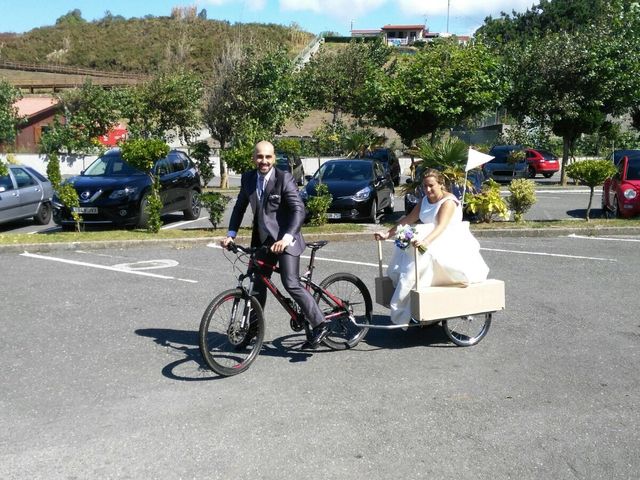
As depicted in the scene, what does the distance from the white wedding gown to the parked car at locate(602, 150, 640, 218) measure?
10740mm

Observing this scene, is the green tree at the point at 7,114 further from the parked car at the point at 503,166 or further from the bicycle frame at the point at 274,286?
the bicycle frame at the point at 274,286

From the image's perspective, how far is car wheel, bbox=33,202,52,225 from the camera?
17.0 m

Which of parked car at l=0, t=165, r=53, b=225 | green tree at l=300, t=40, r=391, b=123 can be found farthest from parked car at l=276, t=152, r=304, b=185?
green tree at l=300, t=40, r=391, b=123

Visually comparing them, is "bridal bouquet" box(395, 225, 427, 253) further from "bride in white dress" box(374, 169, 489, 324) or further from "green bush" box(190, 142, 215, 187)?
"green bush" box(190, 142, 215, 187)

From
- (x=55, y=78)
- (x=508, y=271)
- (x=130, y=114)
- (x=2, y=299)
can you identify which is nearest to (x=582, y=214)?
(x=508, y=271)

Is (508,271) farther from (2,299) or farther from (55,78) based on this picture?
(55,78)

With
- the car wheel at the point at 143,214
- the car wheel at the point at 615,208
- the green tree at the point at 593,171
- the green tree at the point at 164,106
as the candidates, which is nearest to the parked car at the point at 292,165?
the green tree at the point at 164,106

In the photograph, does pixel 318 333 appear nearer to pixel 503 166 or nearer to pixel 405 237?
pixel 405 237

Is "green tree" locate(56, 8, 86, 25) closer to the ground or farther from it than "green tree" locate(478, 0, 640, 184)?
farther from it

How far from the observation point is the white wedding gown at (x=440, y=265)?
664 cm

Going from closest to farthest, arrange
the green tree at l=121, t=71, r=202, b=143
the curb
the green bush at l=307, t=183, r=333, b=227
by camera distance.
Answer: the curb → the green bush at l=307, t=183, r=333, b=227 → the green tree at l=121, t=71, r=202, b=143

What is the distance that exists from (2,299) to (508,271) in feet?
21.4

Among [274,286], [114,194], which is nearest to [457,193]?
[114,194]

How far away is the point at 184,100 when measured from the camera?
31562 mm
